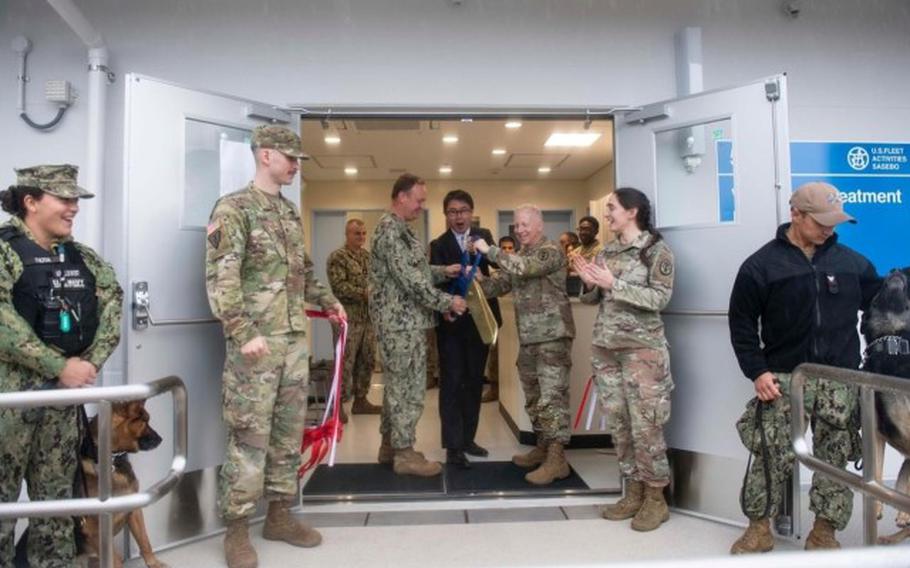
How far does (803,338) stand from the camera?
236 centimetres

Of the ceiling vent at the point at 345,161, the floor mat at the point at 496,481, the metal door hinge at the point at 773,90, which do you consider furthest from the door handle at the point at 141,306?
the ceiling vent at the point at 345,161

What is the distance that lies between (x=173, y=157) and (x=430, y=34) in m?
1.48

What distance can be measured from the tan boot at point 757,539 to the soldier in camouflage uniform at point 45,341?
2.61 meters

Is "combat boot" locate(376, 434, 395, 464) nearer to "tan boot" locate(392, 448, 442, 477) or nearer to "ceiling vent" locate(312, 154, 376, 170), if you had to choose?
"tan boot" locate(392, 448, 442, 477)

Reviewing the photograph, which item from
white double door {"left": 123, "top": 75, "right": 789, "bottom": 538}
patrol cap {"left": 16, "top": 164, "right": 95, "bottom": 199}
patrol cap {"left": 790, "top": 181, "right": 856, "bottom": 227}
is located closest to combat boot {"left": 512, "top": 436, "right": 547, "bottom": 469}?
white double door {"left": 123, "top": 75, "right": 789, "bottom": 538}

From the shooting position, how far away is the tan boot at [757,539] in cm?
246

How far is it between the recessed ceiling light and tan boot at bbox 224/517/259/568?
16.2ft

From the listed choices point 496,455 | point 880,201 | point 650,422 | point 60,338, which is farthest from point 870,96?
point 60,338

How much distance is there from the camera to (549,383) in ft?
10.9

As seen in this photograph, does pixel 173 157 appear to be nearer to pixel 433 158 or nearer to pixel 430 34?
pixel 430 34

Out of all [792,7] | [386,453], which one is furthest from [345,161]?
[792,7]

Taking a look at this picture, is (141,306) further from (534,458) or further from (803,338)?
(803,338)

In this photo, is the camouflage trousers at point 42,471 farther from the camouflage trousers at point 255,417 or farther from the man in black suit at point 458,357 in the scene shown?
the man in black suit at point 458,357

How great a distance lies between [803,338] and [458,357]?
1855 mm
